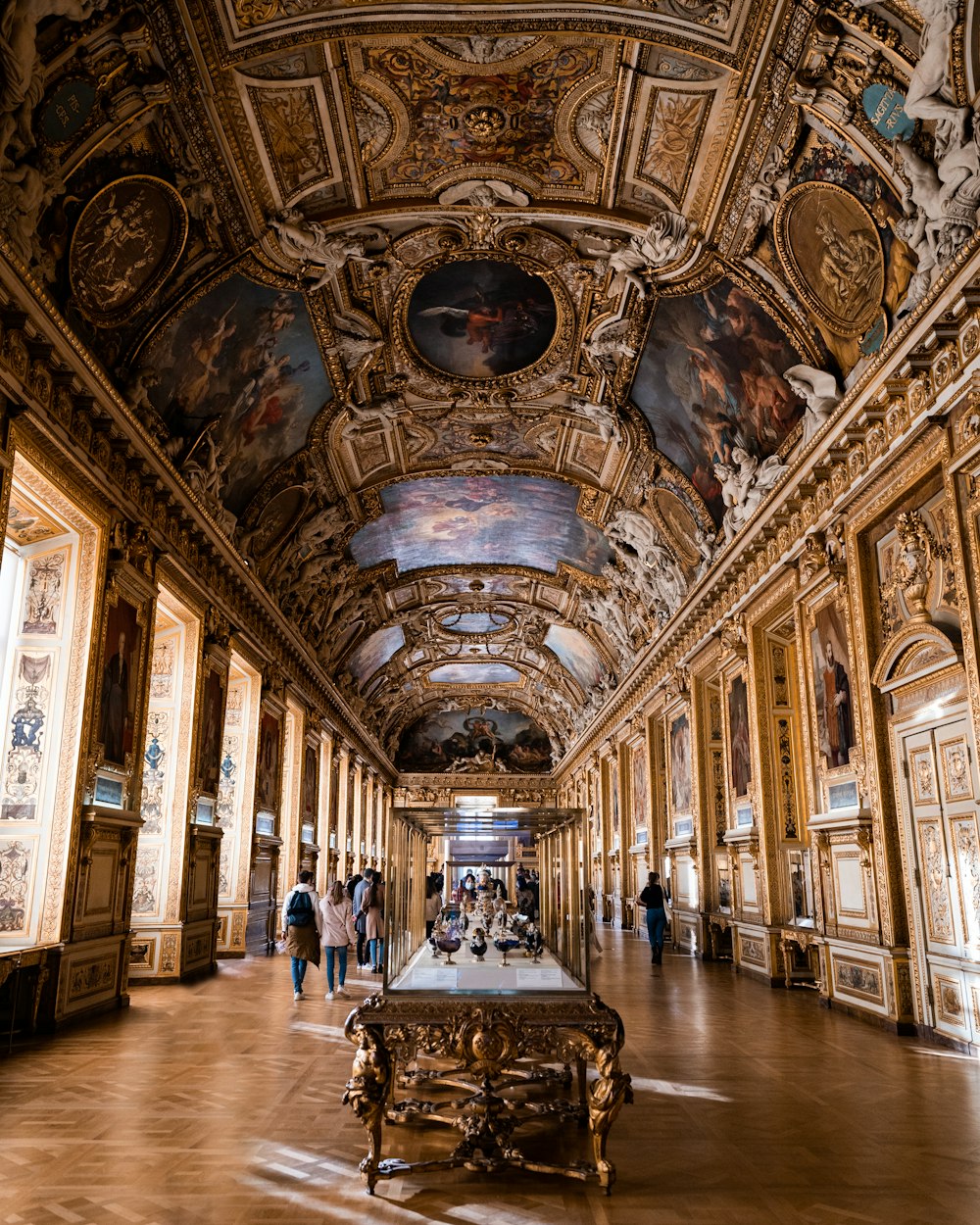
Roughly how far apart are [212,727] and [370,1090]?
438 inches

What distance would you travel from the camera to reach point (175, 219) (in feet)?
34.4

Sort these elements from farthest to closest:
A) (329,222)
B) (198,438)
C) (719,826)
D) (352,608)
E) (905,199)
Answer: (352,608) < (719,826) < (198,438) < (329,222) < (905,199)

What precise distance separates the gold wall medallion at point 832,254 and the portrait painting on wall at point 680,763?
32.4 feet

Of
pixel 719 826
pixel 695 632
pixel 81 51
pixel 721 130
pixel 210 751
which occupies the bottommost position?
pixel 719 826

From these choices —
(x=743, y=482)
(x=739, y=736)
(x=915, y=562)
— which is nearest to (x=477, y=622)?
(x=739, y=736)

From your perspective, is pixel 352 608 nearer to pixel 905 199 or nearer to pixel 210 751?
pixel 210 751

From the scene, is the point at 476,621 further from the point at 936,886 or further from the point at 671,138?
the point at 936,886

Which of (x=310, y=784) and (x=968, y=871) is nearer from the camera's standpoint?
(x=968, y=871)

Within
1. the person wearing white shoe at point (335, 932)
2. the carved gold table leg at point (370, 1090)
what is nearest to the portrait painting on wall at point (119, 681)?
the person wearing white shoe at point (335, 932)

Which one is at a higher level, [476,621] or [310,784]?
[476,621]

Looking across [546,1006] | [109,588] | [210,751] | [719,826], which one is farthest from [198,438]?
[719,826]

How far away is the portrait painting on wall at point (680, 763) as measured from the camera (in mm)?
19188

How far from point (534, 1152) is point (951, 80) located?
8.62 meters

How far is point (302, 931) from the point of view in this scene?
11844 mm
